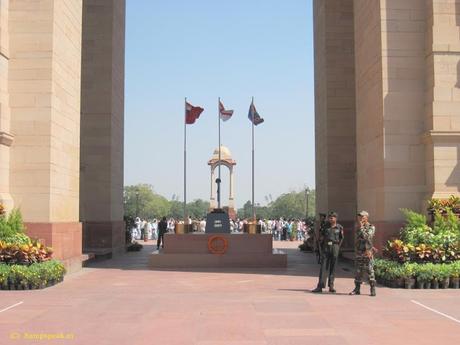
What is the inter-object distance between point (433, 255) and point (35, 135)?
10.2 metres

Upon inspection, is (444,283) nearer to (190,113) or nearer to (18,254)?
(18,254)

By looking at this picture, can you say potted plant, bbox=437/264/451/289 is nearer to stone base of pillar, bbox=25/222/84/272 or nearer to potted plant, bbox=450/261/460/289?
potted plant, bbox=450/261/460/289

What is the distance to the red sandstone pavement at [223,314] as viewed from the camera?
8633 millimetres

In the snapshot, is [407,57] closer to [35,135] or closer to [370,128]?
[370,128]

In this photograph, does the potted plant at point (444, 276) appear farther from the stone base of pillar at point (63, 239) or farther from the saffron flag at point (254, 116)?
the saffron flag at point (254, 116)

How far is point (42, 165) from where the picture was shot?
16.0 metres

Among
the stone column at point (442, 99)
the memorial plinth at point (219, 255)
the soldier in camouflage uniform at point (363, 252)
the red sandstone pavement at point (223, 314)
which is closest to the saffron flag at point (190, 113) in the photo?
the memorial plinth at point (219, 255)

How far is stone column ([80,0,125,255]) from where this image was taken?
23922mm

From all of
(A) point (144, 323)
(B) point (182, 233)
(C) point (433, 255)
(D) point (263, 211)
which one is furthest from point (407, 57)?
(D) point (263, 211)

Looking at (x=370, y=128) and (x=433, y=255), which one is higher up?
(x=370, y=128)

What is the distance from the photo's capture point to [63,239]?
16.7 m

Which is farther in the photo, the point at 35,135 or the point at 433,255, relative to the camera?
the point at 35,135

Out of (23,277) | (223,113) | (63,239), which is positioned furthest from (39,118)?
(223,113)

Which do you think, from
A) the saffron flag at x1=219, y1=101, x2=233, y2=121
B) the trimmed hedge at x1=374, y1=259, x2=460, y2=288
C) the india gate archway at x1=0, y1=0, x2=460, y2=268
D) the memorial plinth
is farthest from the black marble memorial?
the trimmed hedge at x1=374, y1=259, x2=460, y2=288
